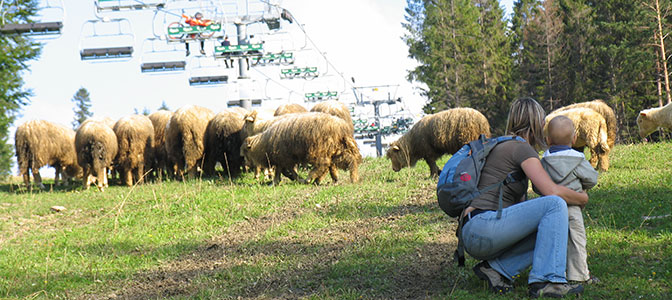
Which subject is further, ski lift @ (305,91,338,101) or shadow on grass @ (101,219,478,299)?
ski lift @ (305,91,338,101)

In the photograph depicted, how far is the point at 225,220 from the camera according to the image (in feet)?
32.9

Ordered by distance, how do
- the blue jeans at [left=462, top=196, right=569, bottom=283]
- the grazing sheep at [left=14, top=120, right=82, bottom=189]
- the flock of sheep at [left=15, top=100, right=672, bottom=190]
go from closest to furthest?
the blue jeans at [left=462, top=196, right=569, bottom=283] < the flock of sheep at [left=15, top=100, right=672, bottom=190] < the grazing sheep at [left=14, top=120, right=82, bottom=189]

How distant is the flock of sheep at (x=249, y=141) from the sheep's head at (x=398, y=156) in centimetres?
2

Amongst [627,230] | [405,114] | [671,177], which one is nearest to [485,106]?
[405,114]

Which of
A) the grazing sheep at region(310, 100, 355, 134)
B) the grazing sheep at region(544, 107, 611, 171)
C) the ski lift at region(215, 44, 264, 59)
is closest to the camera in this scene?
the grazing sheep at region(544, 107, 611, 171)

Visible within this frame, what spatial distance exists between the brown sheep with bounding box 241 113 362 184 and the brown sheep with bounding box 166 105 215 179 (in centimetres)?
381

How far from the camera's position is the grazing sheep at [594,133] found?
41.4 feet

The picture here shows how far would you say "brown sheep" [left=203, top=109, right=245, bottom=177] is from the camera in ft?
54.8

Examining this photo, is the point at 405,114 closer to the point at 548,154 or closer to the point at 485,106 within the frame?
the point at 485,106

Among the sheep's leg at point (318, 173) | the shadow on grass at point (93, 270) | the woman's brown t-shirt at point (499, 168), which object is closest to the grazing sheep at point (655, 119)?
the sheep's leg at point (318, 173)

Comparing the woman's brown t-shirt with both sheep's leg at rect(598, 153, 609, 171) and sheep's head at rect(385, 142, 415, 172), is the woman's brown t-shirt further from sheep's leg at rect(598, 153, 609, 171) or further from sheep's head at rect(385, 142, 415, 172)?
sheep's head at rect(385, 142, 415, 172)

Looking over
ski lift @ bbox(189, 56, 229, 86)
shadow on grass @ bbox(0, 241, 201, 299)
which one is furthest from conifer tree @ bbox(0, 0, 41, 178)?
shadow on grass @ bbox(0, 241, 201, 299)

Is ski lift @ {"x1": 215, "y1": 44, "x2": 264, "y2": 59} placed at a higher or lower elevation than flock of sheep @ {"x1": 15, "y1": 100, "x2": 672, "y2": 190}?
higher

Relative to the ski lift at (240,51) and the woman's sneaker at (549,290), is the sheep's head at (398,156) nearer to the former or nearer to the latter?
the woman's sneaker at (549,290)
